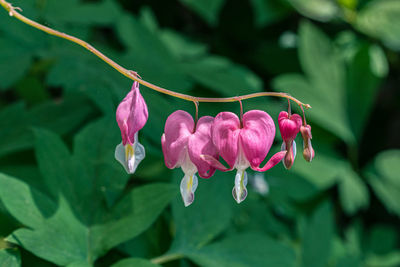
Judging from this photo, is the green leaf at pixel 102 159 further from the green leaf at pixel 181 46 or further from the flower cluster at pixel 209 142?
the green leaf at pixel 181 46

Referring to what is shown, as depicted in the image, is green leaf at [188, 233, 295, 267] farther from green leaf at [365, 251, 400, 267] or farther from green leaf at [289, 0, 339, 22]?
green leaf at [289, 0, 339, 22]

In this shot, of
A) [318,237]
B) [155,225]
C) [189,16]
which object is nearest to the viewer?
[155,225]

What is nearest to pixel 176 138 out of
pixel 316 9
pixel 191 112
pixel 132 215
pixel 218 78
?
pixel 132 215

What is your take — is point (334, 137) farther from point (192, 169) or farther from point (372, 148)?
point (192, 169)

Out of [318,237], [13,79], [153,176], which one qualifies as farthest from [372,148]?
[13,79]

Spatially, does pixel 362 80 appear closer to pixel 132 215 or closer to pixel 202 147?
pixel 132 215
